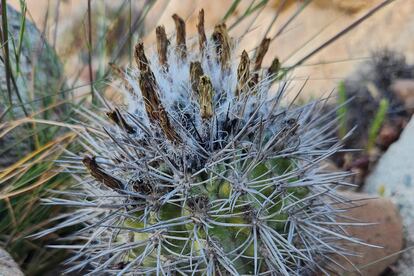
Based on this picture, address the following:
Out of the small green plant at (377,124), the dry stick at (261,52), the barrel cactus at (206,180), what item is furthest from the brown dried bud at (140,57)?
the small green plant at (377,124)

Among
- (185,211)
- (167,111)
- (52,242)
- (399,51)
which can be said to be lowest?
(52,242)

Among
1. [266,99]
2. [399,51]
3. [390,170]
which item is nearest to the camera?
[266,99]

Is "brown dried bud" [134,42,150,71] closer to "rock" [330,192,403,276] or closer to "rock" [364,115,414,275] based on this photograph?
"rock" [330,192,403,276]

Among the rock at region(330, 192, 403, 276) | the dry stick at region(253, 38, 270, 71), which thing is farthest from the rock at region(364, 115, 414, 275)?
the dry stick at region(253, 38, 270, 71)

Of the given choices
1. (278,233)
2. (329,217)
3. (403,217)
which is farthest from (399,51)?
(278,233)

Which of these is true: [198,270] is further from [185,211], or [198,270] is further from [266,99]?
[266,99]

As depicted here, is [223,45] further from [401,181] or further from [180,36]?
[401,181]
